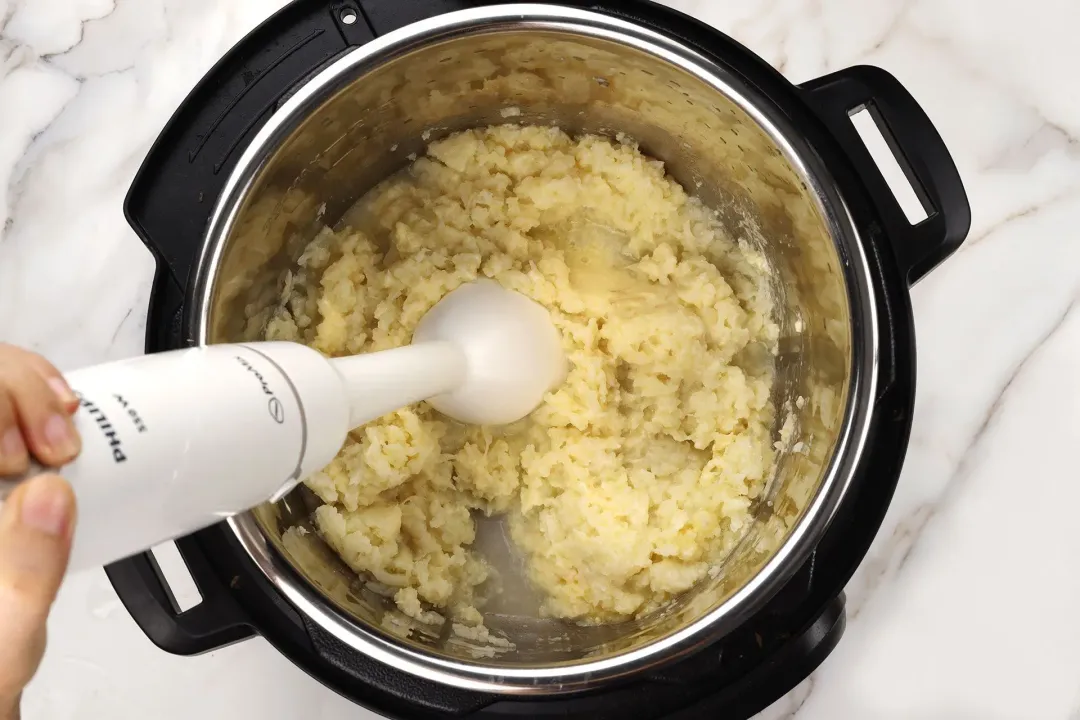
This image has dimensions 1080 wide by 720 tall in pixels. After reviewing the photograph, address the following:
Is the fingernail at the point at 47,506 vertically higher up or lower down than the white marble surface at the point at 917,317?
higher up

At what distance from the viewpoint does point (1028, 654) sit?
1203 mm

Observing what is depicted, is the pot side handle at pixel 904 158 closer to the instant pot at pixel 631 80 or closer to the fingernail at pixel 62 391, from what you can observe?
the instant pot at pixel 631 80

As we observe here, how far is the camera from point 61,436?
1.52ft

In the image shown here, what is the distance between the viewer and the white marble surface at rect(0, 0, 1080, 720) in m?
1.20

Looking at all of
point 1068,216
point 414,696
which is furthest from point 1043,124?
point 414,696

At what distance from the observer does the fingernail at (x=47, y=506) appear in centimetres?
43

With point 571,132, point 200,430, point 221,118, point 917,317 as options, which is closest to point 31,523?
point 200,430

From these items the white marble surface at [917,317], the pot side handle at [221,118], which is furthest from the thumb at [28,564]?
the white marble surface at [917,317]

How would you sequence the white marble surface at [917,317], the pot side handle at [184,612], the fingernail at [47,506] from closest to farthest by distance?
the fingernail at [47,506]
the pot side handle at [184,612]
the white marble surface at [917,317]

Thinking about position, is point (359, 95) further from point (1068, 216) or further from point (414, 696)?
point (1068, 216)

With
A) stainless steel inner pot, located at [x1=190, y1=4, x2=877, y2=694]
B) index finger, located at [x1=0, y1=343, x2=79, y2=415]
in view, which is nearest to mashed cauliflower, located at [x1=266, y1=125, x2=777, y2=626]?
stainless steel inner pot, located at [x1=190, y1=4, x2=877, y2=694]

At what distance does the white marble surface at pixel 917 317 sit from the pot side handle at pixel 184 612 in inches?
13.0

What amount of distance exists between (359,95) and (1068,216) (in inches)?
42.1

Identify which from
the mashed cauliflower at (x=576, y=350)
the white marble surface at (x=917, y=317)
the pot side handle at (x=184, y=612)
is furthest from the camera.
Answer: the white marble surface at (x=917, y=317)
